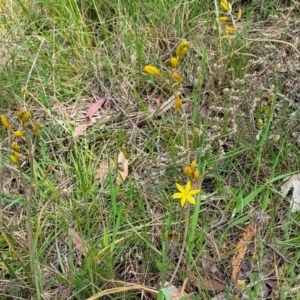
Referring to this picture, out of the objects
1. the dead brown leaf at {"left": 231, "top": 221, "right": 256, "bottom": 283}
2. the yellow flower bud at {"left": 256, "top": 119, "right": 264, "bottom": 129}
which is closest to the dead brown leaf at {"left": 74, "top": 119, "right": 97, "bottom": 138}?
the yellow flower bud at {"left": 256, "top": 119, "right": 264, "bottom": 129}

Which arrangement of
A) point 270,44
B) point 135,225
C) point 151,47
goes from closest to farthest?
point 135,225
point 270,44
point 151,47

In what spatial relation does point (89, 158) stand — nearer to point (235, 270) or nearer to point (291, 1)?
point (235, 270)

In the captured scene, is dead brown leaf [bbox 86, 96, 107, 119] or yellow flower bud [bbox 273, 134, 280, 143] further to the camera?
dead brown leaf [bbox 86, 96, 107, 119]

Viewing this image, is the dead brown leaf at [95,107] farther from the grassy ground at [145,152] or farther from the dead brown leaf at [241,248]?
the dead brown leaf at [241,248]

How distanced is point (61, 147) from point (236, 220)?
2.28ft

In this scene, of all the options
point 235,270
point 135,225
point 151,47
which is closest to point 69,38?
point 151,47

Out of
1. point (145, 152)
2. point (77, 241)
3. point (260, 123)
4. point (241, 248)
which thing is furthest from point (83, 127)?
point (241, 248)

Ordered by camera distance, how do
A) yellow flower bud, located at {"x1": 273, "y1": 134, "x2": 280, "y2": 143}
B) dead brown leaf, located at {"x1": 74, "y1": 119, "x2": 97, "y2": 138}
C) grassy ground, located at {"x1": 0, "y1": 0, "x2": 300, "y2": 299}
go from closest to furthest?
1. grassy ground, located at {"x1": 0, "y1": 0, "x2": 300, "y2": 299}
2. yellow flower bud, located at {"x1": 273, "y1": 134, "x2": 280, "y2": 143}
3. dead brown leaf, located at {"x1": 74, "y1": 119, "x2": 97, "y2": 138}

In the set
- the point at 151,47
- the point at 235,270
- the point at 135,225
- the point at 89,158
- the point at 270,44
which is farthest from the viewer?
the point at 151,47

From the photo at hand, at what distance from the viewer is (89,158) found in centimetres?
203

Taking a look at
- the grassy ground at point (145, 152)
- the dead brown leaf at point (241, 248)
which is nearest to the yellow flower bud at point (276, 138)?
the grassy ground at point (145, 152)

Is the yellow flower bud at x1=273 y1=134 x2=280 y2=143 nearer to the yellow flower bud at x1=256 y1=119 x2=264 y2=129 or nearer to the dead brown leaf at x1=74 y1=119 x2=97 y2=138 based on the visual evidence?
the yellow flower bud at x1=256 y1=119 x2=264 y2=129

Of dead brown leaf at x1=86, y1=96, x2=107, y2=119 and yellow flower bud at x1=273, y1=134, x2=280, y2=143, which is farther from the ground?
dead brown leaf at x1=86, y1=96, x2=107, y2=119

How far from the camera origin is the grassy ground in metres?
1.67
